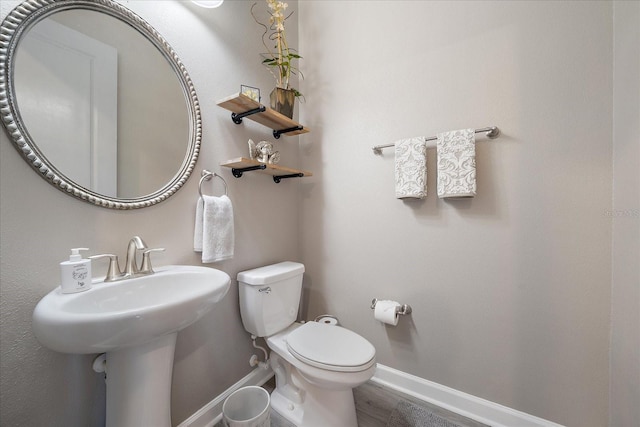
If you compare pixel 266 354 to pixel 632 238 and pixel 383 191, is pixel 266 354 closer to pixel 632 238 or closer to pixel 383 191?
pixel 383 191

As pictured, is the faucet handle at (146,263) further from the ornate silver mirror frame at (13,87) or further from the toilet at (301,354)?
the toilet at (301,354)

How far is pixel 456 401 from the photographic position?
1269mm

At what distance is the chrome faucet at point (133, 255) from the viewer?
0.88 metres

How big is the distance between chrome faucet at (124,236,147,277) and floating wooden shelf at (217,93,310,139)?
74 cm

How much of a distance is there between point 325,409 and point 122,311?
1020 mm

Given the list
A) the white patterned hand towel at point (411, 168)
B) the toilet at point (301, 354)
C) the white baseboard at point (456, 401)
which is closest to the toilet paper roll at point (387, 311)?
the toilet at point (301, 354)

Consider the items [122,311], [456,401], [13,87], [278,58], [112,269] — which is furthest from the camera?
[278,58]

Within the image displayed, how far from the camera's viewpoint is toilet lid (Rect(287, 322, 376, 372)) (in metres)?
1.00

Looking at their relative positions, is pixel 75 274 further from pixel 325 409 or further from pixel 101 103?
pixel 325 409

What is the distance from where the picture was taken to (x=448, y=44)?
1275mm

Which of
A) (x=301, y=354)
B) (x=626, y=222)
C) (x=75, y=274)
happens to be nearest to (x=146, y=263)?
(x=75, y=274)

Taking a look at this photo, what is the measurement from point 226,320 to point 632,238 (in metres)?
1.77

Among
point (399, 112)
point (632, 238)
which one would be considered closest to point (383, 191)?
point (399, 112)

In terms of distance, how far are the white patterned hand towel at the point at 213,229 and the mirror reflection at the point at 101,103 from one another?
0.20m
